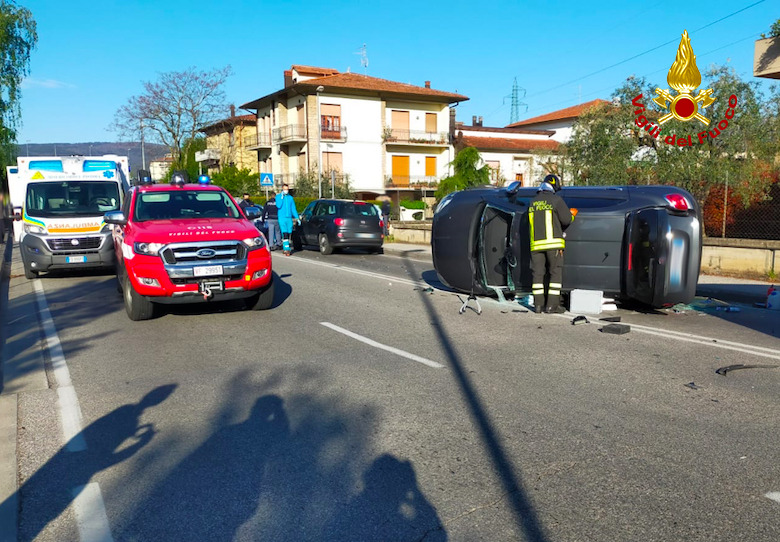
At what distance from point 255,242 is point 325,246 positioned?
11.0 metres

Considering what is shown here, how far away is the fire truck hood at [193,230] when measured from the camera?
28.0 ft

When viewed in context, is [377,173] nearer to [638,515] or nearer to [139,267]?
[139,267]

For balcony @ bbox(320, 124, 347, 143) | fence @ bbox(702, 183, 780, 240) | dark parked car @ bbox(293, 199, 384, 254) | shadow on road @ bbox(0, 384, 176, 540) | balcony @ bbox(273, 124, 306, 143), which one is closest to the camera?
shadow on road @ bbox(0, 384, 176, 540)

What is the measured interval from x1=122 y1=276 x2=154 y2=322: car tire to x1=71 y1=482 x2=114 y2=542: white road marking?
5070 mm

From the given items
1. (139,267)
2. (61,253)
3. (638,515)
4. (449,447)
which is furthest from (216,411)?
(61,253)

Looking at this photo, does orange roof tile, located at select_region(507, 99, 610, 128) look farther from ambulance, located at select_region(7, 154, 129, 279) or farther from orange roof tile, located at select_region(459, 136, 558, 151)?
ambulance, located at select_region(7, 154, 129, 279)

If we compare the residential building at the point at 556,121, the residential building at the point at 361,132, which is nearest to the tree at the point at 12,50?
the residential building at the point at 361,132

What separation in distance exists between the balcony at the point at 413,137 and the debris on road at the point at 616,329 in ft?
149

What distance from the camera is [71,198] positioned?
14.1 meters

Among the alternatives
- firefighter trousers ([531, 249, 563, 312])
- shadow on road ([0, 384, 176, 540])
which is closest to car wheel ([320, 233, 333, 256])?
firefighter trousers ([531, 249, 563, 312])

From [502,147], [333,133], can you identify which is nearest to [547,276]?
[333,133]

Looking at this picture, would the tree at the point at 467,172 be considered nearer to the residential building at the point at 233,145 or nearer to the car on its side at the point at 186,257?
the residential building at the point at 233,145

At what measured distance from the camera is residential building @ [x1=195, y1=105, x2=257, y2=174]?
61953 mm

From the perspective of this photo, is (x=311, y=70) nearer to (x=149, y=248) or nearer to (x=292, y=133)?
(x=292, y=133)
